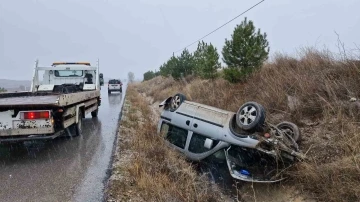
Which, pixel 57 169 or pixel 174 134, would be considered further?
pixel 174 134

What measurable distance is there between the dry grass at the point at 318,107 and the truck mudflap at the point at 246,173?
1.10ft

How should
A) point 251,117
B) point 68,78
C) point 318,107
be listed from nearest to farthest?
point 251,117
point 318,107
point 68,78

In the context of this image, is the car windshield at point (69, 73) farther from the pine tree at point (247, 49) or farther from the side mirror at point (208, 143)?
the side mirror at point (208, 143)

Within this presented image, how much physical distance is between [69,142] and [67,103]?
1.52 m

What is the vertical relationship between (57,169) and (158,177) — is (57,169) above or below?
below

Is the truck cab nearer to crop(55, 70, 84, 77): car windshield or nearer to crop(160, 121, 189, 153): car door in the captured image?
crop(55, 70, 84, 77): car windshield

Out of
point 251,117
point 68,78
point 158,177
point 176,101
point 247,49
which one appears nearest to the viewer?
point 158,177

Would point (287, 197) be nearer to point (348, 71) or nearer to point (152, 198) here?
point (152, 198)

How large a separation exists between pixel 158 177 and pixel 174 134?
2.17 m

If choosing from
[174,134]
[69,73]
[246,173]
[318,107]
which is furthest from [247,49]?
[69,73]

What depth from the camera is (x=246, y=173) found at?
17.0 ft

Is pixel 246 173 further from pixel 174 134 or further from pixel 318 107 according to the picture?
pixel 318 107

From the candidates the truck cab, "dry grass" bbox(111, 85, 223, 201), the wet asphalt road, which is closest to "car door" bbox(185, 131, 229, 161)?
"dry grass" bbox(111, 85, 223, 201)

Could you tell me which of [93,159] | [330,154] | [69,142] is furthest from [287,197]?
[69,142]
